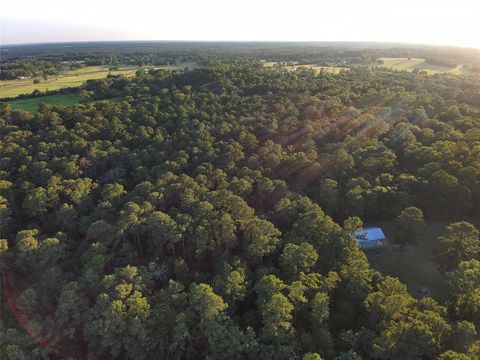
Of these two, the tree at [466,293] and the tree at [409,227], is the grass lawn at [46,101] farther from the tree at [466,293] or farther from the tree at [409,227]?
the tree at [466,293]

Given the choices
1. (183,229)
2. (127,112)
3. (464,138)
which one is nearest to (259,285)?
(183,229)

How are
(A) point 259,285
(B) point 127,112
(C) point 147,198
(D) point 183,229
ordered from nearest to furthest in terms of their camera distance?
1. (A) point 259,285
2. (D) point 183,229
3. (C) point 147,198
4. (B) point 127,112

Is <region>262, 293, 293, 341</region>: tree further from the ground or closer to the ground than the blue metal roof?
further from the ground

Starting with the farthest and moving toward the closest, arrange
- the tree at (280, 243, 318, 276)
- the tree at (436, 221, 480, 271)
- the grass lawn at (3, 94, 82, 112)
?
the grass lawn at (3, 94, 82, 112)
the tree at (436, 221, 480, 271)
the tree at (280, 243, 318, 276)

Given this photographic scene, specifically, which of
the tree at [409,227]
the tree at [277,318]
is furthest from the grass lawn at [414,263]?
the tree at [277,318]

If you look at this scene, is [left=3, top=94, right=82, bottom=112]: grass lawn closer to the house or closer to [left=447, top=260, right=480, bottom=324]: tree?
the house

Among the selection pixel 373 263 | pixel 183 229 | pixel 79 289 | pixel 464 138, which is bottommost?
pixel 373 263


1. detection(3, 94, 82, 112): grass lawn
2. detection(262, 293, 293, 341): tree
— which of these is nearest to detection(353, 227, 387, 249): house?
detection(262, 293, 293, 341): tree

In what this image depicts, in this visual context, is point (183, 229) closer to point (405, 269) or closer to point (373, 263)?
point (373, 263)
